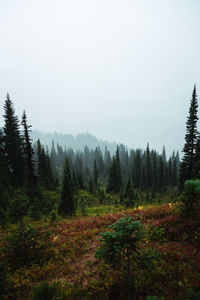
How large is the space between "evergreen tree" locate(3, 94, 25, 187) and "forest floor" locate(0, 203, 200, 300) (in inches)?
697

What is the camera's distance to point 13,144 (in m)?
23.3

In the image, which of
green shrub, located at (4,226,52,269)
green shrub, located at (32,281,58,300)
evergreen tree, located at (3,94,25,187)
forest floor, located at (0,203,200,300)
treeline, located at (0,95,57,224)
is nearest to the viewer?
green shrub, located at (32,281,58,300)

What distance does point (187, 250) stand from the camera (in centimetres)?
543

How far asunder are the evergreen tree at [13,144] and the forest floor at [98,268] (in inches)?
697

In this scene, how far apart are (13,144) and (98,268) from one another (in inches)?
967

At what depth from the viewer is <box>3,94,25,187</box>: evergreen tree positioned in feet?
75.4

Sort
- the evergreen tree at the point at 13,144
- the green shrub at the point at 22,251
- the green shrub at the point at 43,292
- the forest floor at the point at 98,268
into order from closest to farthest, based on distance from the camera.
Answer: the green shrub at the point at 43,292, the forest floor at the point at 98,268, the green shrub at the point at 22,251, the evergreen tree at the point at 13,144

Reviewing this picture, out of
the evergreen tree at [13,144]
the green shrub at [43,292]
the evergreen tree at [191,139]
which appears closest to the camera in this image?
the green shrub at [43,292]

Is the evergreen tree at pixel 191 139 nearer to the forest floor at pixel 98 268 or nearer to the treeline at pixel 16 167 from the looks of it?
the forest floor at pixel 98 268

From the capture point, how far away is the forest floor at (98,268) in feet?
13.9

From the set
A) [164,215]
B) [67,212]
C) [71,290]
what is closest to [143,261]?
[71,290]

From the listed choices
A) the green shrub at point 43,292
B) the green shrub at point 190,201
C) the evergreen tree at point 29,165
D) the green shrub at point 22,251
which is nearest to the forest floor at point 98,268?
the green shrub at point 22,251

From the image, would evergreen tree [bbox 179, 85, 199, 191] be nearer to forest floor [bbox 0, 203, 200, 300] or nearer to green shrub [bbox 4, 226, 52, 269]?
forest floor [bbox 0, 203, 200, 300]

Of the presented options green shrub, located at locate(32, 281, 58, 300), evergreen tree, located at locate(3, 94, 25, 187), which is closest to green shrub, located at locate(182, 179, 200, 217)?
green shrub, located at locate(32, 281, 58, 300)
